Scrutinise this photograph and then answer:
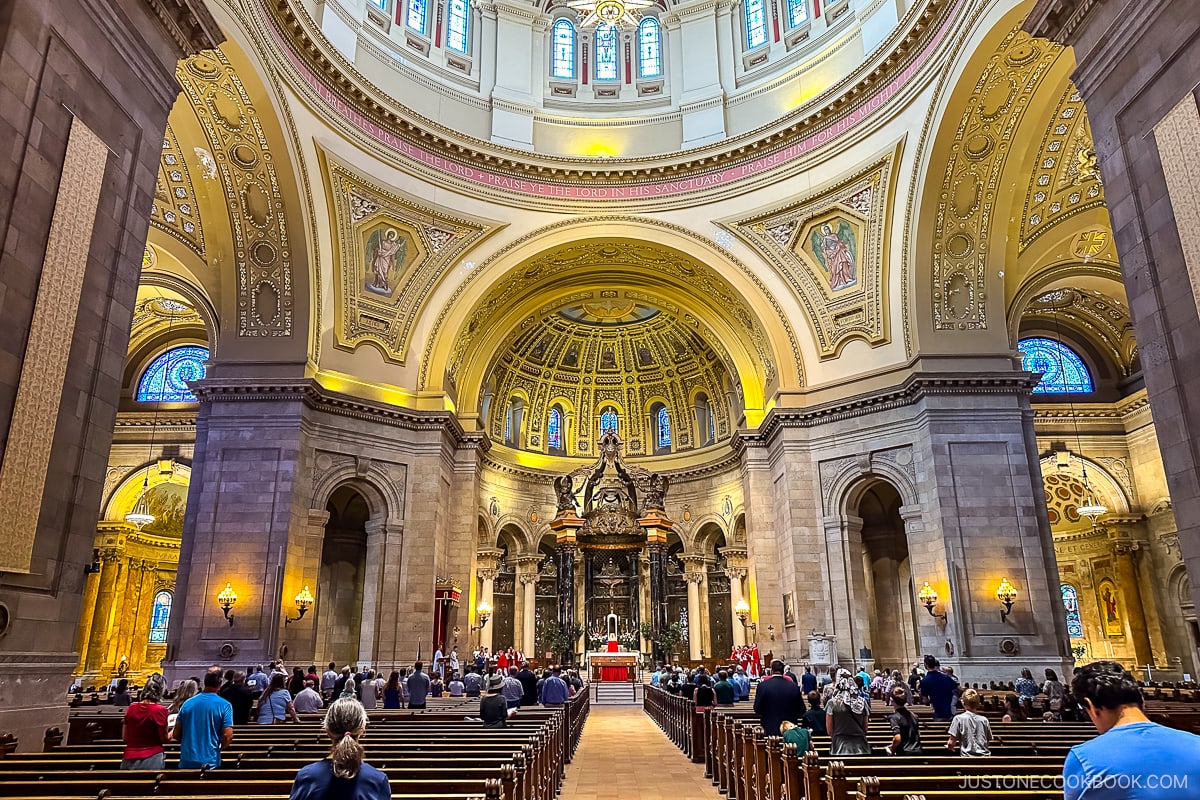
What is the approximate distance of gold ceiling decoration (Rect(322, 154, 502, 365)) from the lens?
22.4 metres

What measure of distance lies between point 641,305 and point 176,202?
18.4 meters

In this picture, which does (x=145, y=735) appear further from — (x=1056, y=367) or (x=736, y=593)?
(x=1056, y=367)

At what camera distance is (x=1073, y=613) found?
30062 mm

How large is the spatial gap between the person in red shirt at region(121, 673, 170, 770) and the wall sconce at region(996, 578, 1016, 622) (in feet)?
60.2

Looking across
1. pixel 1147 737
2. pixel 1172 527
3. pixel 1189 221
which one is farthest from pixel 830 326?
pixel 1147 737

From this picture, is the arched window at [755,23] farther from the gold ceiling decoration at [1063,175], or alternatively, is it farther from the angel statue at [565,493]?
the angel statue at [565,493]

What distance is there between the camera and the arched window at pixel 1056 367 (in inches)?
1148

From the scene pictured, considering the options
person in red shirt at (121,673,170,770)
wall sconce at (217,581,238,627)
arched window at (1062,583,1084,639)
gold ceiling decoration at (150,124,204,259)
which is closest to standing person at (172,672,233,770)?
person in red shirt at (121,673,170,770)

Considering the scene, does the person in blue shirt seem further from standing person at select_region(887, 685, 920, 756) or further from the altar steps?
the altar steps

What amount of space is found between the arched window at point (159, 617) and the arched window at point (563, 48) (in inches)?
1046

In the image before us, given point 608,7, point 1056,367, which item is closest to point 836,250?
point 608,7

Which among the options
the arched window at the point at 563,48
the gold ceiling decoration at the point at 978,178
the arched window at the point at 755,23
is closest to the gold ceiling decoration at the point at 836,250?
the gold ceiling decoration at the point at 978,178

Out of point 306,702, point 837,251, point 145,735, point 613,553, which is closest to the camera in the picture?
point 145,735

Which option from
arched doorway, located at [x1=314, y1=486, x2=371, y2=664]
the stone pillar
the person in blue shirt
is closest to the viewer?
the person in blue shirt
